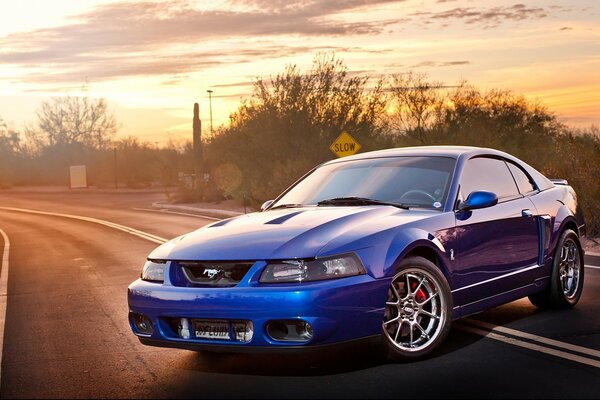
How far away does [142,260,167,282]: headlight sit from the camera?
6.47 meters

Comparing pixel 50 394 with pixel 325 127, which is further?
pixel 325 127

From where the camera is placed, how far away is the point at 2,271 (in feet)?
51.1

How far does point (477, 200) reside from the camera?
7129mm

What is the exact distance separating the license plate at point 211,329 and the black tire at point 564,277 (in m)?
3.68

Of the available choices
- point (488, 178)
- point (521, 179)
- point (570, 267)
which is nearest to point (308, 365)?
point (488, 178)

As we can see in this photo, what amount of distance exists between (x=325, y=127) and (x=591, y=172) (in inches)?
849

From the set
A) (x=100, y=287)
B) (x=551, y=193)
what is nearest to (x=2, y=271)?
(x=100, y=287)

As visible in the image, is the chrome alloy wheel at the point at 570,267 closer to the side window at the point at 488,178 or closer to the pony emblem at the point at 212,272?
the side window at the point at 488,178

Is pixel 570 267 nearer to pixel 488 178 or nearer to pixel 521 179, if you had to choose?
pixel 521 179

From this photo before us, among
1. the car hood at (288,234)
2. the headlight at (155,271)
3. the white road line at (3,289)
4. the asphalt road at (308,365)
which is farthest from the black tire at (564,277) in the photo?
the white road line at (3,289)

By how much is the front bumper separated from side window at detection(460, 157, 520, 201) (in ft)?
5.80

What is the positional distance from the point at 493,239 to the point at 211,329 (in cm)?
262

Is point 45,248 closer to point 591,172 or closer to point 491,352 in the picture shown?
point 591,172

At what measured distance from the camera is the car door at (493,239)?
7.09m
